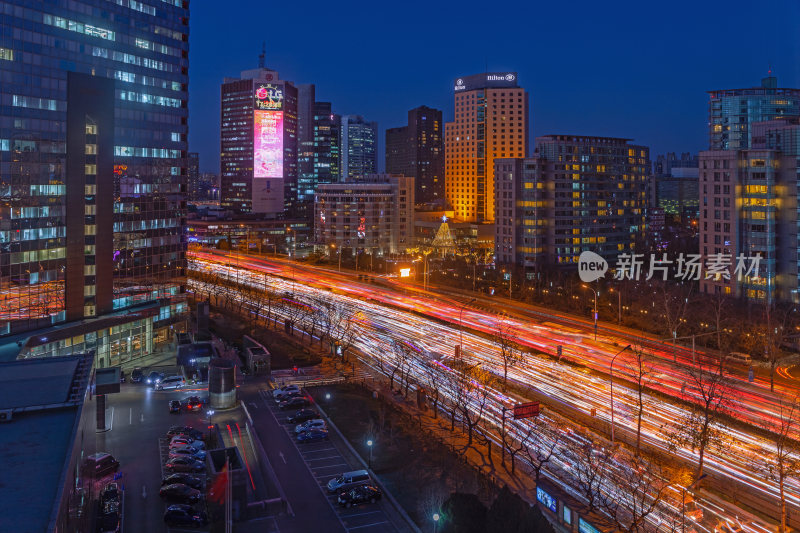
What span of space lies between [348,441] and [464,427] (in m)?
5.74

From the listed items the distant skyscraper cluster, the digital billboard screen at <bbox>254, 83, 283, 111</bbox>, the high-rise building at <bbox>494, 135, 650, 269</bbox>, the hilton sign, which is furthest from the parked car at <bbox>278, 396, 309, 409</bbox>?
the hilton sign

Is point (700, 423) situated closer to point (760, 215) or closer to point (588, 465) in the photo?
point (588, 465)

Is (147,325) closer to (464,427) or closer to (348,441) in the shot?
(348,441)

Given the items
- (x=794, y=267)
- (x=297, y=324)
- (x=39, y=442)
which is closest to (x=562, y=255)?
(x=794, y=267)

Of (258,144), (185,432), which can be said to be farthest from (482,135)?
(185,432)

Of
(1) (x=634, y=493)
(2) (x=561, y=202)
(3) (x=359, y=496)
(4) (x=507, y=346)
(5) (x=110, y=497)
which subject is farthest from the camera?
(2) (x=561, y=202)

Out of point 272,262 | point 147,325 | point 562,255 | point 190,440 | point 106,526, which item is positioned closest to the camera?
point 106,526

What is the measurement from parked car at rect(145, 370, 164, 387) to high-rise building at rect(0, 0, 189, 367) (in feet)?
15.1

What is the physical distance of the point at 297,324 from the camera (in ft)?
187

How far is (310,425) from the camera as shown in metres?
32.5

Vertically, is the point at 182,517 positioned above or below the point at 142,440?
below

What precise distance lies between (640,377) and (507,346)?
1259 cm

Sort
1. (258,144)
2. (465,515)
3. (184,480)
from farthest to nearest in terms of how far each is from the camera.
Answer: (258,144) → (184,480) → (465,515)

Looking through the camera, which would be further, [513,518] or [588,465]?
[588,465]
